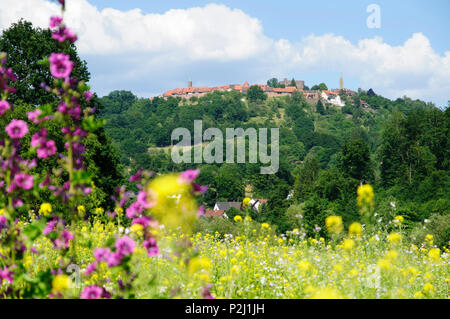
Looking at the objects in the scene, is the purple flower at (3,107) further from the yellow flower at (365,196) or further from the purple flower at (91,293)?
the yellow flower at (365,196)

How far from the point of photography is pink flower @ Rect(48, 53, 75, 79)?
10.6 ft

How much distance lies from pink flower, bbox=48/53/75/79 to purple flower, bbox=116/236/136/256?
4.08 feet

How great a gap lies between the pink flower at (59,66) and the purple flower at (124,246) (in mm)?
1244

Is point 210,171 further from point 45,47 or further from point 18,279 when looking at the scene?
point 18,279

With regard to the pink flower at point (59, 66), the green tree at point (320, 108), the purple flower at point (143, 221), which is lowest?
the purple flower at point (143, 221)

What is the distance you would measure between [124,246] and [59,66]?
136 centimetres

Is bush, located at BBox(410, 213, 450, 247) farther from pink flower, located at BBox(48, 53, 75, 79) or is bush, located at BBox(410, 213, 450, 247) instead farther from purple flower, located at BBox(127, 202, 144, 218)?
pink flower, located at BBox(48, 53, 75, 79)

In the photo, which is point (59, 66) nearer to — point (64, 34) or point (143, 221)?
point (64, 34)

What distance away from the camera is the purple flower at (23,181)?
3.23 meters

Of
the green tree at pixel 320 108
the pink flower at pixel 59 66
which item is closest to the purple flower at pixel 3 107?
the pink flower at pixel 59 66

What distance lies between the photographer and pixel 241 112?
5960 inches
